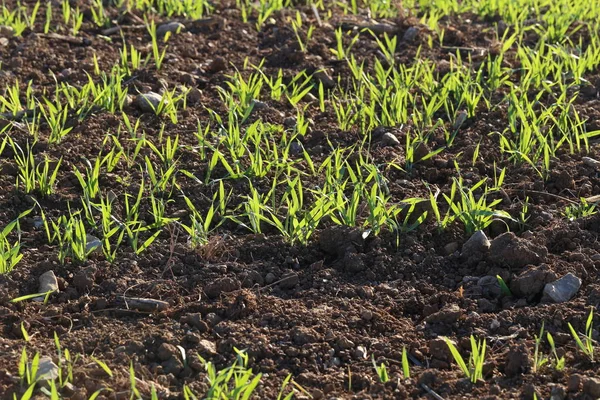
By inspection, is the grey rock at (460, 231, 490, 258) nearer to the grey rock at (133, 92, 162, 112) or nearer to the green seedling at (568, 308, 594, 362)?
the green seedling at (568, 308, 594, 362)

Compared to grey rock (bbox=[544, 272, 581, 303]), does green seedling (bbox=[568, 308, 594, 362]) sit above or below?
above

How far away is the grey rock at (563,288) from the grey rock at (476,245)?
0.24 meters

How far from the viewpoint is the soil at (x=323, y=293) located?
235 cm

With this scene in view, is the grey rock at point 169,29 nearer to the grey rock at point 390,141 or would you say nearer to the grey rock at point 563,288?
the grey rock at point 390,141

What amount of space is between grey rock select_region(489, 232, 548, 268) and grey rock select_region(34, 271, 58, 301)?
1228 millimetres

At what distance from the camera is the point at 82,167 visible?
3.31 m

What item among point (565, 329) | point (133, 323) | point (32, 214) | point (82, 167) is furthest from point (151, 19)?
point (565, 329)

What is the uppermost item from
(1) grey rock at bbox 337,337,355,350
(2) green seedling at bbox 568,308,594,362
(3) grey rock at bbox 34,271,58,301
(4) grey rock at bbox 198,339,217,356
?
(2) green seedling at bbox 568,308,594,362

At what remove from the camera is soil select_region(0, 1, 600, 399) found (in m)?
2.35

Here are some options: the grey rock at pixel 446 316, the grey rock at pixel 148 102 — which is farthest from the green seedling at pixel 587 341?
the grey rock at pixel 148 102

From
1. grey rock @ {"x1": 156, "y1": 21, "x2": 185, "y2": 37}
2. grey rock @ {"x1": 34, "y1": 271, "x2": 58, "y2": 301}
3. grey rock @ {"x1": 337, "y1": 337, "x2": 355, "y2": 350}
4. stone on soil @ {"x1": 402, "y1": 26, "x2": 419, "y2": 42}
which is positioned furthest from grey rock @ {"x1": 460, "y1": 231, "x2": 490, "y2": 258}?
grey rock @ {"x1": 156, "y1": 21, "x2": 185, "y2": 37}

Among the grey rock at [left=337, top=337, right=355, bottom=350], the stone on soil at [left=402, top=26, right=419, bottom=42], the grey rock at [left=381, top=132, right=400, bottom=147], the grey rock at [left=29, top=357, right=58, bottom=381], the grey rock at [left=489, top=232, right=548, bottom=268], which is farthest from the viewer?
the stone on soil at [left=402, top=26, right=419, bottom=42]

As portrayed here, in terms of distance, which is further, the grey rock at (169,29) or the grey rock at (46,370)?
the grey rock at (169,29)

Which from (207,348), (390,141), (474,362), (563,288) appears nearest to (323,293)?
(207,348)
